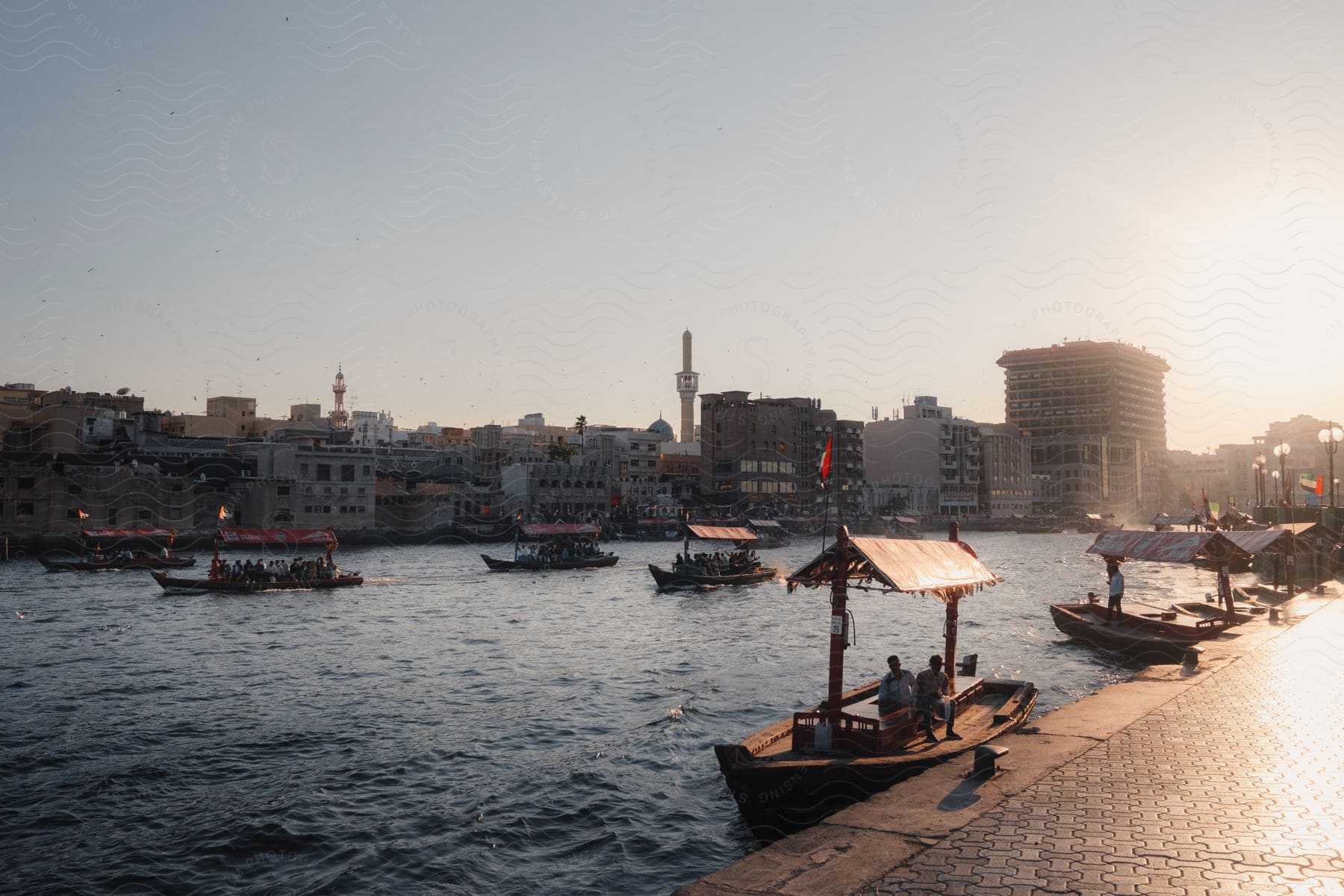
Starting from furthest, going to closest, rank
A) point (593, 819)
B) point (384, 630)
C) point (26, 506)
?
point (26, 506), point (384, 630), point (593, 819)

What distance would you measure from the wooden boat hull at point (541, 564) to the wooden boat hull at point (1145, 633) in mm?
47189

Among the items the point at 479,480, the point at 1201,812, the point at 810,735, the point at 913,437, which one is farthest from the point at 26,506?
the point at 913,437

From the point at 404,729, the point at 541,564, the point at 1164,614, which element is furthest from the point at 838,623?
the point at 541,564

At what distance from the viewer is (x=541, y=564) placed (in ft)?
251

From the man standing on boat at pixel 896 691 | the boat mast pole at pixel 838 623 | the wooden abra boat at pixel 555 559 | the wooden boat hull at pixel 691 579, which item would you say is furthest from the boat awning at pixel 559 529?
the boat mast pole at pixel 838 623

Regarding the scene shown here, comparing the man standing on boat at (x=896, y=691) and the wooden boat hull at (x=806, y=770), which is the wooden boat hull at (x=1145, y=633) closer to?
the man standing on boat at (x=896, y=691)

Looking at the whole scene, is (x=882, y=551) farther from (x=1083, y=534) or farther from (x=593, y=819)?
(x=1083, y=534)

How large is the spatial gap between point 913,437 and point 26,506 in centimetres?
14230

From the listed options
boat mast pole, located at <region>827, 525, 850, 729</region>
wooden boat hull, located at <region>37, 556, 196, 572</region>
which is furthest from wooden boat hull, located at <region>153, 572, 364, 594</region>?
boat mast pole, located at <region>827, 525, 850, 729</region>

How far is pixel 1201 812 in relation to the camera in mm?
11906

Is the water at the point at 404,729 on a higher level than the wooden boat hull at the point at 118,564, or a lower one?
lower

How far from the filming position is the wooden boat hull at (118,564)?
69.2 meters

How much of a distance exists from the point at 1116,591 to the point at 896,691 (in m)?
20.6

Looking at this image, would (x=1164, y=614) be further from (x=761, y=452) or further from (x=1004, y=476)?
(x=1004, y=476)
